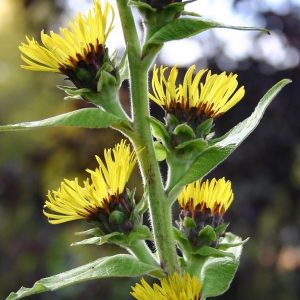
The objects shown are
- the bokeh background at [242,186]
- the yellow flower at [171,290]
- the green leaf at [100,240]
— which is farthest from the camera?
the bokeh background at [242,186]

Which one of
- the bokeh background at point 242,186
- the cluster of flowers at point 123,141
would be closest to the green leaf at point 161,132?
the cluster of flowers at point 123,141

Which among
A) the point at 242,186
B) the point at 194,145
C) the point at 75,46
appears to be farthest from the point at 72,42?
the point at 242,186

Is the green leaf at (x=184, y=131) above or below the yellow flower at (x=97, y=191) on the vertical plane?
above

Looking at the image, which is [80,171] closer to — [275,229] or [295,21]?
[275,229]

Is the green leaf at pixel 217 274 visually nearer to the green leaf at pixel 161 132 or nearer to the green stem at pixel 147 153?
the green stem at pixel 147 153

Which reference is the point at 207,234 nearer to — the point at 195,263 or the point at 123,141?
the point at 195,263

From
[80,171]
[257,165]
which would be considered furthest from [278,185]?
[80,171]
